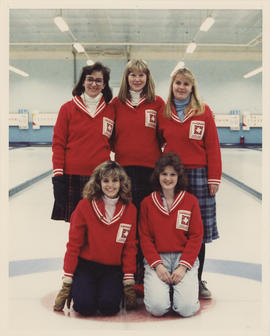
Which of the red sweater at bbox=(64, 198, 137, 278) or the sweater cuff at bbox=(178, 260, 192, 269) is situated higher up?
the red sweater at bbox=(64, 198, 137, 278)

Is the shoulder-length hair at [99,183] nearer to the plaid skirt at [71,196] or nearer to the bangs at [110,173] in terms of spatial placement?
the bangs at [110,173]

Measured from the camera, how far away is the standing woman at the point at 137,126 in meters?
2.57

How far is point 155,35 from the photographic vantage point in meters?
14.7

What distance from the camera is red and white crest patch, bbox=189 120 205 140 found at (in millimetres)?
2562

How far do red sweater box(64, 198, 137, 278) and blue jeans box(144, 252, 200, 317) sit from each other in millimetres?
150

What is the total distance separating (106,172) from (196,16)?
36.5ft

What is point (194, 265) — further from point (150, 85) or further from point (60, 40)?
point (60, 40)

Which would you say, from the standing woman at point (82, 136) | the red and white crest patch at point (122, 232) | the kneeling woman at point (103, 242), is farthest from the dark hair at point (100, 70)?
the red and white crest patch at point (122, 232)

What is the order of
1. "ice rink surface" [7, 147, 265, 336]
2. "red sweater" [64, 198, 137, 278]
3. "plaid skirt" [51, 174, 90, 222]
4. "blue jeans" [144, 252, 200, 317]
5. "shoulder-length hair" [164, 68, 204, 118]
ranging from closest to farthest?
"ice rink surface" [7, 147, 265, 336], "blue jeans" [144, 252, 200, 317], "red sweater" [64, 198, 137, 278], "shoulder-length hair" [164, 68, 204, 118], "plaid skirt" [51, 174, 90, 222]

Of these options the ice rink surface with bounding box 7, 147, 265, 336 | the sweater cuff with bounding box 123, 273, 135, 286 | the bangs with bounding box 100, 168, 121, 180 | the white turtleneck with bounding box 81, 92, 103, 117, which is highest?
the white turtleneck with bounding box 81, 92, 103, 117

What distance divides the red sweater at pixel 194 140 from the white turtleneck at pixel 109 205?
1.61ft

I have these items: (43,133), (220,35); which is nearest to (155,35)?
(220,35)

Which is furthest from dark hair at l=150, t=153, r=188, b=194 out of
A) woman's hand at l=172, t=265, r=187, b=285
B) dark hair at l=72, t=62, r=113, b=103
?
dark hair at l=72, t=62, r=113, b=103

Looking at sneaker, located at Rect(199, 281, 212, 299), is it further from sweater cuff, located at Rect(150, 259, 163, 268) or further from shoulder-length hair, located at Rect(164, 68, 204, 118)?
shoulder-length hair, located at Rect(164, 68, 204, 118)
